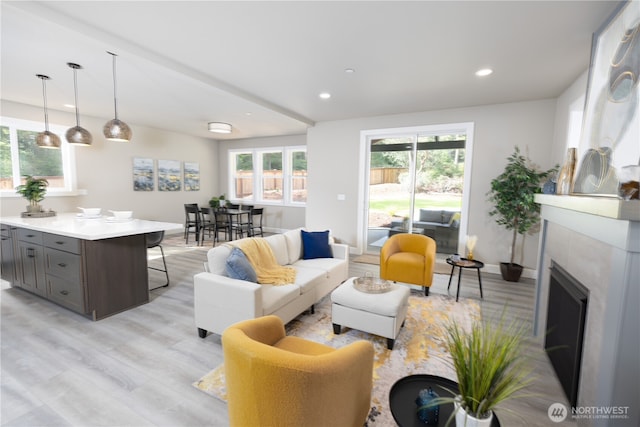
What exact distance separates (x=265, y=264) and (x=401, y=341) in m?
1.55

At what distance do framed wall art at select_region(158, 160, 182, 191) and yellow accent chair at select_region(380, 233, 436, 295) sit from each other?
6.15 m

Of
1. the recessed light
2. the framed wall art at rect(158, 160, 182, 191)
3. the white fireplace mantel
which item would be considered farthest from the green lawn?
the framed wall art at rect(158, 160, 182, 191)

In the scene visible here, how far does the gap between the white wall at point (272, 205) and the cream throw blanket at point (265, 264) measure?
4690 millimetres

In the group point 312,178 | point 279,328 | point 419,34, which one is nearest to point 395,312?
point 279,328

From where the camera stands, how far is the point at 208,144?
27.9 ft

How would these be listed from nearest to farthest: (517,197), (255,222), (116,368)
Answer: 1. (116,368)
2. (517,197)
3. (255,222)

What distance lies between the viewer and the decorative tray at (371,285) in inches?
103

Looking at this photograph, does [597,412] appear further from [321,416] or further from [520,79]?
[520,79]

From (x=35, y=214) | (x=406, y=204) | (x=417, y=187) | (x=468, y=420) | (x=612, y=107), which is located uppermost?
(x=612, y=107)

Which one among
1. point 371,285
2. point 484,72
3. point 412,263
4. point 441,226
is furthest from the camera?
point 441,226

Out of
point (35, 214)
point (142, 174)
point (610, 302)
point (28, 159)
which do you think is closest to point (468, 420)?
point (610, 302)

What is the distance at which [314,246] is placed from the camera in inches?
151

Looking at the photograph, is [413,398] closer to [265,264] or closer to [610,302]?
[610,302]

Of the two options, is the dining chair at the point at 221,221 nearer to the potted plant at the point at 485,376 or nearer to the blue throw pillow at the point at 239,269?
the blue throw pillow at the point at 239,269
